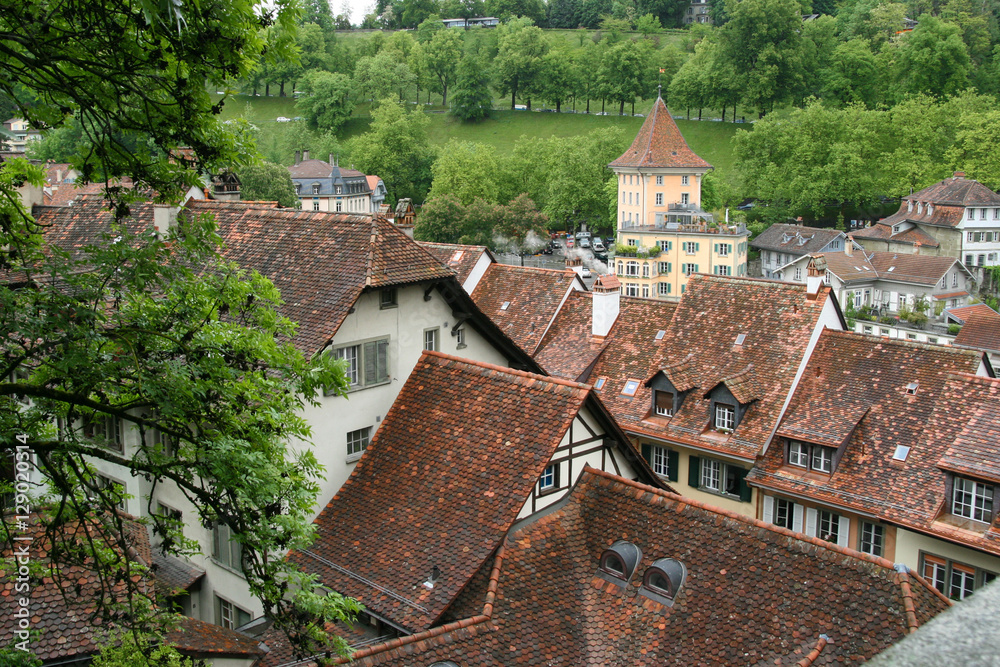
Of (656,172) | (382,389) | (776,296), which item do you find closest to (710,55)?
(656,172)

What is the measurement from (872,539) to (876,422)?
3488 mm

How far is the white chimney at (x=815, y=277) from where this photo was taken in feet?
94.0

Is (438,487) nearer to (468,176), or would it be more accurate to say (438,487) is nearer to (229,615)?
(229,615)

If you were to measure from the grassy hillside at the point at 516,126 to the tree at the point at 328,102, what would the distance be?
9.30ft

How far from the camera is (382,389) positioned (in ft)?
63.0

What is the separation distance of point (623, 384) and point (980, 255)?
6455 centimetres

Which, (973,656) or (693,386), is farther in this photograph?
(693,386)

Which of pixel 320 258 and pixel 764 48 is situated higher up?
pixel 764 48

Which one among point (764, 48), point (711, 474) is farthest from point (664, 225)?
point (711, 474)

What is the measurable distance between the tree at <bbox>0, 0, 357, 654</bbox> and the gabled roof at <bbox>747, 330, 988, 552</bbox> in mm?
18929

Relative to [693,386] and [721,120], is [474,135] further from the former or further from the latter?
[693,386]

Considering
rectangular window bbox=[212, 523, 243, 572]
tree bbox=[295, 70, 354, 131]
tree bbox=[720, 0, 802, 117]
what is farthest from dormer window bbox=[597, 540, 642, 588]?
tree bbox=[295, 70, 354, 131]

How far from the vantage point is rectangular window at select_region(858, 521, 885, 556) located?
77.9 feet

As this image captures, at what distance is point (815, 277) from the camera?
29.1 m
